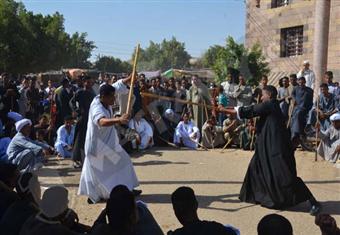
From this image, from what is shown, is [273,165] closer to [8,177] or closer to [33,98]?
[8,177]

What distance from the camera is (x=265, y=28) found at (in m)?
21.1

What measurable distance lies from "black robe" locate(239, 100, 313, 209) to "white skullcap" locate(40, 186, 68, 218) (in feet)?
12.9

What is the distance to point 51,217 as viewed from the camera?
3250 millimetres

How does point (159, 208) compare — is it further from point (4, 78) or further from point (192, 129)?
point (4, 78)

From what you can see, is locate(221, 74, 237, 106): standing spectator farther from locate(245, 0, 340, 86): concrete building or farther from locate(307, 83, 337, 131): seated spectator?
locate(245, 0, 340, 86): concrete building

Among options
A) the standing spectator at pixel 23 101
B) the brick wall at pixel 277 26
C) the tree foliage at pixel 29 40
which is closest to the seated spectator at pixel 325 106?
the brick wall at pixel 277 26

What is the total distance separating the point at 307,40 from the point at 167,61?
96.6 m

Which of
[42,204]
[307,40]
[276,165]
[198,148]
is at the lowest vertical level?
[198,148]

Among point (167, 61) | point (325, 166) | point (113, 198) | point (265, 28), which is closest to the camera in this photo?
point (113, 198)

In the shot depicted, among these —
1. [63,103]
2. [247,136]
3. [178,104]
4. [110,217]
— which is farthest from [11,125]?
[110,217]

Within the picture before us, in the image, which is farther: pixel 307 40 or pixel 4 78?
pixel 307 40

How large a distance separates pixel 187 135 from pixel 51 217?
10.1 meters

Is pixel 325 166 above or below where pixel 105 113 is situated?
below

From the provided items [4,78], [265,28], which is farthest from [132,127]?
[265,28]
